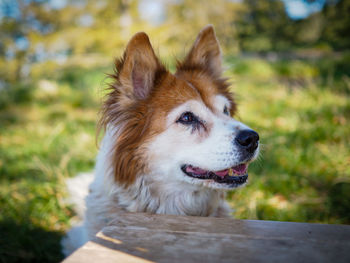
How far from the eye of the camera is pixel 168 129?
217 cm

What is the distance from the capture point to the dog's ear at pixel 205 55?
2.71 metres

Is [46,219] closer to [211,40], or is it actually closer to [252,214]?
[252,214]

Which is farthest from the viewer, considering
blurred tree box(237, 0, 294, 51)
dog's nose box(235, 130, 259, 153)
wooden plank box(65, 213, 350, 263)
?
blurred tree box(237, 0, 294, 51)

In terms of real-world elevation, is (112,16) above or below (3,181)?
above

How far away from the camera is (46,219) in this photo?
3002mm

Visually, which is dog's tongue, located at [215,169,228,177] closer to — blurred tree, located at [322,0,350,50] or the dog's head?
the dog's head

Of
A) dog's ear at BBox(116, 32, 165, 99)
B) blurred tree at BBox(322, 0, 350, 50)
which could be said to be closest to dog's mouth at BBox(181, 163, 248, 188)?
dog's ear at BBox(116, 32, 165, 99)

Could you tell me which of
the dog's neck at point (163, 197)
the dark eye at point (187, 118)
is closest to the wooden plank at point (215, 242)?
the dog's neck at point (163, 197)

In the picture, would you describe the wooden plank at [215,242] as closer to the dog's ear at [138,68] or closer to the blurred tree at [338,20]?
the dog's ear at [138,68]

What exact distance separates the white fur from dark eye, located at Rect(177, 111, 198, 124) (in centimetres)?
4

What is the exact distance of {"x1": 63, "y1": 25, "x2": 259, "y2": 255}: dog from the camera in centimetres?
205

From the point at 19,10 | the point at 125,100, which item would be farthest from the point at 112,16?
the point at 125,100

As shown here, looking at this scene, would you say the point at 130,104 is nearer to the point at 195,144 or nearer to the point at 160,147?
the point at 160,147

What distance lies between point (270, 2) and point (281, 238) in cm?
2791
